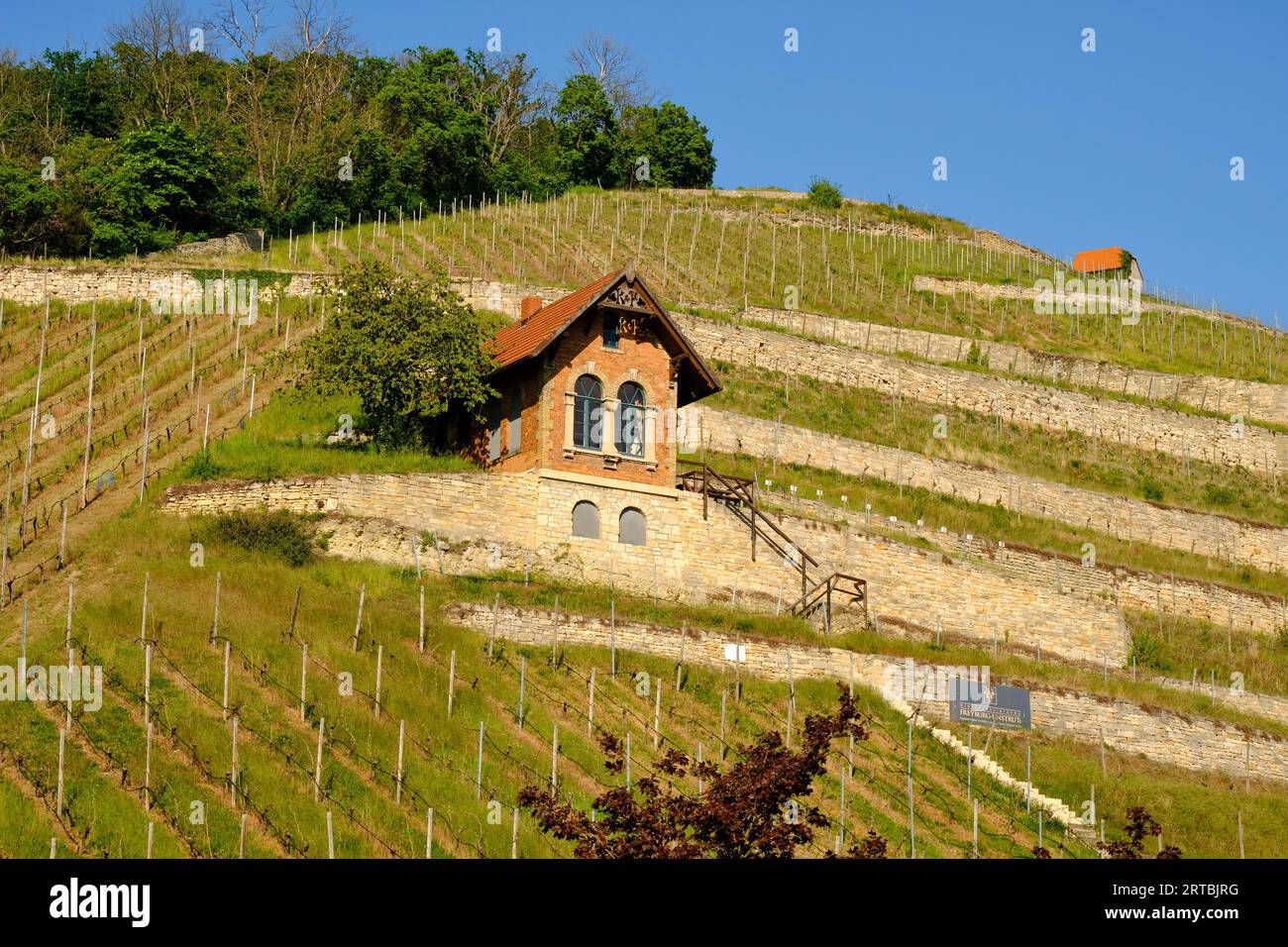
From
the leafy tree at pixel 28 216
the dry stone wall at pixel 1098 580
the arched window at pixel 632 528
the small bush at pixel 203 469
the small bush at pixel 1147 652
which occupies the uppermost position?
the leafy tree at pixel 28 216

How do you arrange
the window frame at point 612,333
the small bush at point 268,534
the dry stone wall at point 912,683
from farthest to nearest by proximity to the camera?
1. the window frame at point 612,333
2. the small bush at point 268,534
3. the dry stone wall at point 912,683

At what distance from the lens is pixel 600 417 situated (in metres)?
51.7

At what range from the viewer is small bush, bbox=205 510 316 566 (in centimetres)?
4522

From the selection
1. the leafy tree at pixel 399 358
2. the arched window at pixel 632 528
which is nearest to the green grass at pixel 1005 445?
the arched window at pixel 632 528

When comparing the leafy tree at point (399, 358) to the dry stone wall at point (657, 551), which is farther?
the leafy tree at point (399, 358)

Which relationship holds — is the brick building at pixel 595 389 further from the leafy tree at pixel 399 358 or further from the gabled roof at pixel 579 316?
the leafy tree at pixel 399 358

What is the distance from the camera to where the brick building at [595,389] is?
2000 inches

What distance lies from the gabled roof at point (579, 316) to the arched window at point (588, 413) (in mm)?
1833

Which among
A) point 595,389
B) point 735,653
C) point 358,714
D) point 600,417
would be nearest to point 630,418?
point 600,417

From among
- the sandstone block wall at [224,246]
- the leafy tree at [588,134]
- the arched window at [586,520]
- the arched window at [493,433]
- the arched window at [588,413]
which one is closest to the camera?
the arched window at [586,520]

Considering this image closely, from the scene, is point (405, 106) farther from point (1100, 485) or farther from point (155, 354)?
point (1100, 485)

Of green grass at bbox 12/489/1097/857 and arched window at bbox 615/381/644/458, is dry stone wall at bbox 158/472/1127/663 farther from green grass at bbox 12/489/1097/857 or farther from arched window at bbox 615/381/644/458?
arched window at bbox 615/381/644/458

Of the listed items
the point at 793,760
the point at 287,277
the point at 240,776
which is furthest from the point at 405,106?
the point at 793,760

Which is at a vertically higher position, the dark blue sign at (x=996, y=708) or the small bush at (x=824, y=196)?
the small bush at (x=824, y=196)
